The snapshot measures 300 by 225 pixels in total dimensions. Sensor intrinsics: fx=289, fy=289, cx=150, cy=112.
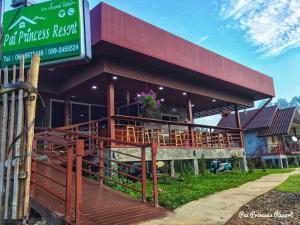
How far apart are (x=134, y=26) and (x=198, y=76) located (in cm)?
491

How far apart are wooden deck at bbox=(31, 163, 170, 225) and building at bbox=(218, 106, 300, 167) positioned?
2369cm

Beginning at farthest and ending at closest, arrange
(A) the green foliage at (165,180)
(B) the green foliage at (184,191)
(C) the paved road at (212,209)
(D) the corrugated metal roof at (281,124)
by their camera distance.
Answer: (D) the corrugated metal roof at (281,124) < (A) the green foliage at (165,180) < (B) the green foliage at (184,191) < (C) the paved road at (212,209)

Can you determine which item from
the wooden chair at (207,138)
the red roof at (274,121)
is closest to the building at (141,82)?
the wooden chair at (207,138)

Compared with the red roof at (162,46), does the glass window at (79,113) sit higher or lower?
lower

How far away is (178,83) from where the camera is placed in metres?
14.3

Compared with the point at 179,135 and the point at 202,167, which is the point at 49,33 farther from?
the point at 179,135

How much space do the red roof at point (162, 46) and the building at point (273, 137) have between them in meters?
12.8

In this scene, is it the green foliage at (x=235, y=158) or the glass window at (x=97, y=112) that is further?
the glass window at (x=97, y=112)

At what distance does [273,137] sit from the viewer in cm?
3042

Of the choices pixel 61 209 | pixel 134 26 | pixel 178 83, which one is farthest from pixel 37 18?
pixel 178 83

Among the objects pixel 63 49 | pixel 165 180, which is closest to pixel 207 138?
pixel 165 180

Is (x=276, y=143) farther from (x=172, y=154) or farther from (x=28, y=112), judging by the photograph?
(x=28, y=112)

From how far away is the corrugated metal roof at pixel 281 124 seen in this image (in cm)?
2851

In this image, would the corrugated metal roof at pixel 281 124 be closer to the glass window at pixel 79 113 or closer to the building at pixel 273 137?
the building at pixel 273 137
